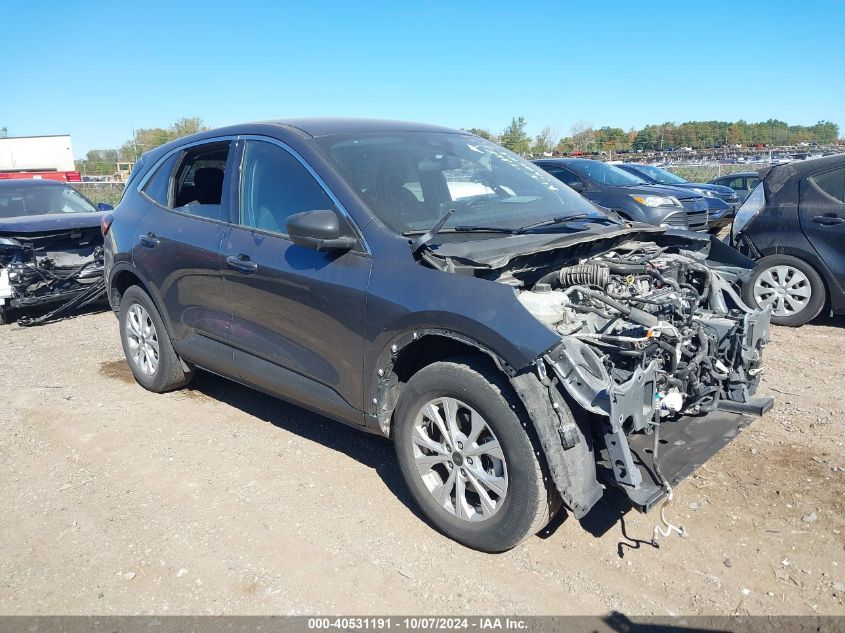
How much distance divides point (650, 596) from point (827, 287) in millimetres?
4817

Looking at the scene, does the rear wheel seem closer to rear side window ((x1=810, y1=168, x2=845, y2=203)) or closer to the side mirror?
the side mirror

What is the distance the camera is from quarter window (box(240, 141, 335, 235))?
12.2 ft

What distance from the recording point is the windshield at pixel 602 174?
11652 millimetres

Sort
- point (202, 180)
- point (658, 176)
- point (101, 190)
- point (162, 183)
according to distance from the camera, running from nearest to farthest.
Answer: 1. point (202, 180)
2. point (162, 183)
3. point (658, 176)
4. point (101, 190)

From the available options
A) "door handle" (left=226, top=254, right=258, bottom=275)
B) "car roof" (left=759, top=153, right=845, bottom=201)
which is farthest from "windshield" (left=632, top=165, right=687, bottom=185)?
"door handle" (left=226, top=254, right=258, bottom=275)

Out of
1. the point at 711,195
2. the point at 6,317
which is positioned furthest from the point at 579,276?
the point at 711,195

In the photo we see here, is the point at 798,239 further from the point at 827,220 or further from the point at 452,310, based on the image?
the point at 452,310

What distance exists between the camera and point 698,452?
10.6 ft

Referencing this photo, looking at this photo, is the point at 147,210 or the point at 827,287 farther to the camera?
the point at 827,287

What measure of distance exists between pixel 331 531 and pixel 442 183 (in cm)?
204

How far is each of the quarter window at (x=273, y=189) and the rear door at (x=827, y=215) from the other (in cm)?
511

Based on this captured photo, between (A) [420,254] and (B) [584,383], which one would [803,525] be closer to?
(B) [584,383]

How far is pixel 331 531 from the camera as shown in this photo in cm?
344

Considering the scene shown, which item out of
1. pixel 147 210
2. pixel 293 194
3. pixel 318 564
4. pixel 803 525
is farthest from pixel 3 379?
pixel 803 525
